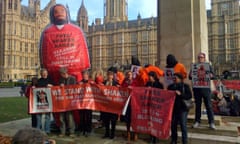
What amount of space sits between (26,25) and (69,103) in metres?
83.2

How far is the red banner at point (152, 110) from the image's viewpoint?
18.1 feet

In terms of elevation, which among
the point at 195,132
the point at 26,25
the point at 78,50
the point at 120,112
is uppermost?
the point at 26,25

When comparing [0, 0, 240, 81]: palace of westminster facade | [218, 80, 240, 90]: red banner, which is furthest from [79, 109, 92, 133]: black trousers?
[0, 0, 240, 81]: palace of westminster facade

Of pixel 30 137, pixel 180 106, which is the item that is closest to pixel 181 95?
pixel 180 106

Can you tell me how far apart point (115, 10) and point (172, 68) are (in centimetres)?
9615

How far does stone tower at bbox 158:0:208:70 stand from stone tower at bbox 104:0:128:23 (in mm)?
91230

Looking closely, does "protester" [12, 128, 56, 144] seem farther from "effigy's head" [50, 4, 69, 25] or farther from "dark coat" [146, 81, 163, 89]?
"effigy's head" [50, 4, 69, 25]

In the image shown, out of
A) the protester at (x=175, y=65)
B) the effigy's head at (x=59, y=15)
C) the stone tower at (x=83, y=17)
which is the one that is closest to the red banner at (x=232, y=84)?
the protester at (x=175, y=65)

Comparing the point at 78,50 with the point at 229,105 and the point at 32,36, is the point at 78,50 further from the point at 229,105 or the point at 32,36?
the point at 32,36

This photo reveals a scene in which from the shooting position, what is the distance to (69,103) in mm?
6742

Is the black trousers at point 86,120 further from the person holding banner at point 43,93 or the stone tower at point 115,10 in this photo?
the stone tower at point 115,10

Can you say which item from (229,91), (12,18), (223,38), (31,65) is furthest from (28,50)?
(229,91)

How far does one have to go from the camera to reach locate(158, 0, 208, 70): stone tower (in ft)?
26.9

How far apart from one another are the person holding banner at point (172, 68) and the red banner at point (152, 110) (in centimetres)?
91
